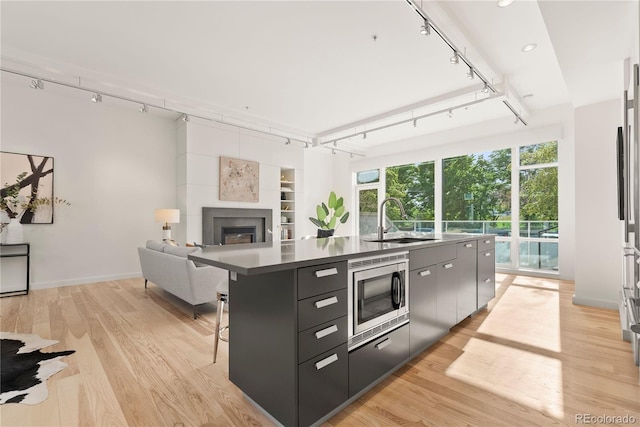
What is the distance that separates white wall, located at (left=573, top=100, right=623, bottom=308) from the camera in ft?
11.1

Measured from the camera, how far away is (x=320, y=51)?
138 inches

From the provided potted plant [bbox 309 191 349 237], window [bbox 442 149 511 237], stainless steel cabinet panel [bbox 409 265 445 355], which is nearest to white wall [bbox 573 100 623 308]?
window [bbox 442 149 511 237]

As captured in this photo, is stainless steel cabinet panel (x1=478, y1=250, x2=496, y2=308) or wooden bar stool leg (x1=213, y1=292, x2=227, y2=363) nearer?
wooden bar stool leg (x1=213, y1=292, x2=227, y2=363)

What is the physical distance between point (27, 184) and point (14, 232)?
724mm

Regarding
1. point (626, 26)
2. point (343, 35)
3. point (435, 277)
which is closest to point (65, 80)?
point (343, 35)

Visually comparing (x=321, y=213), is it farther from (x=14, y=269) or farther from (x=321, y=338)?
(x=321, y=338)

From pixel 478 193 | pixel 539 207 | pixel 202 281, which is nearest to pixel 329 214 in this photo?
pixel 478 193

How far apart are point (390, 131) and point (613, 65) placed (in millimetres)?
3993

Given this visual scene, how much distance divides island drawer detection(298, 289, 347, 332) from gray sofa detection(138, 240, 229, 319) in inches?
64.5

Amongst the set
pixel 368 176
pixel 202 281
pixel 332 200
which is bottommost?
pixel 202 281

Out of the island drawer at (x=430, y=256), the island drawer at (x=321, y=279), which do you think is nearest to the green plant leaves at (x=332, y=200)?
the island drawer at (x=430, y=256)

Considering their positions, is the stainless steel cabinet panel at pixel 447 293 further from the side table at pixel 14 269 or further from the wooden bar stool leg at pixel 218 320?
the side table at pixel 14 269

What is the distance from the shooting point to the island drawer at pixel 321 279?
1.37 m

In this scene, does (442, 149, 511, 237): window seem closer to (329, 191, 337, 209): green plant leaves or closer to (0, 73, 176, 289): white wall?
(329, 191, 337, 209): green plant leaves
